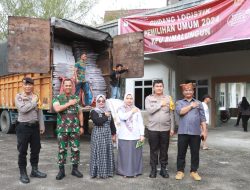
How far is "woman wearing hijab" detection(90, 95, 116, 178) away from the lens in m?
5.87

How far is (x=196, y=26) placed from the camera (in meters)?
10.1

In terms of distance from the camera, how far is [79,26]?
9.71 m

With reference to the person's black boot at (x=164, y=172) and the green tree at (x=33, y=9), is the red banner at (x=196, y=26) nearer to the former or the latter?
the person's black boot at (x=164, y=172)

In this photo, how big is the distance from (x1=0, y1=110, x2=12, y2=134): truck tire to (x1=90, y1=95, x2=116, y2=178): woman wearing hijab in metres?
6.76

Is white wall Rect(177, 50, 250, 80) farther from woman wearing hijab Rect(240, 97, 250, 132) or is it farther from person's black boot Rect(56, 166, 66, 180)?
person's black boot Rect(56, 166, 66, 180)

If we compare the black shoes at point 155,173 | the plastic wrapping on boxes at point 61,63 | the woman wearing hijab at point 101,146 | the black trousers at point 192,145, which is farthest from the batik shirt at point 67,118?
the plastic wrapping on boxes at point 61,63

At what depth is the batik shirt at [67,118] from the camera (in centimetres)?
570

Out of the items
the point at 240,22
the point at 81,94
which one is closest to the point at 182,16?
the point at 240,22

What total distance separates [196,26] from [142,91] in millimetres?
7042

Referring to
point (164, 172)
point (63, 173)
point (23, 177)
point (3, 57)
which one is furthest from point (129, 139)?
point (3, 57)

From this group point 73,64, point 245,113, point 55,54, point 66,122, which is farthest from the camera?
point 245,113

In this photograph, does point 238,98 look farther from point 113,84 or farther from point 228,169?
point 228,169

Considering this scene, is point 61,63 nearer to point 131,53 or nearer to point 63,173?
point 131,53

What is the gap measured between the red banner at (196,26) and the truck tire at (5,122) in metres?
4.76
